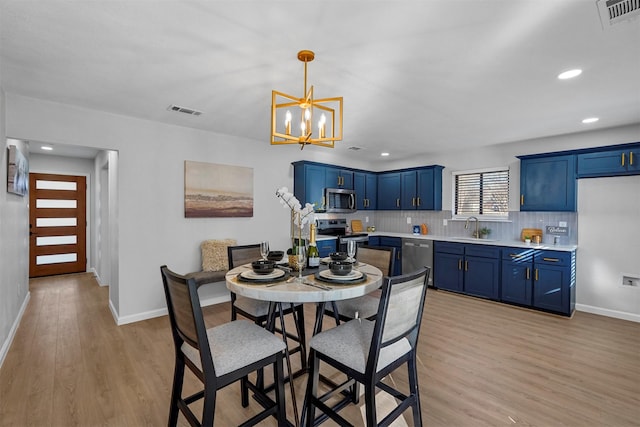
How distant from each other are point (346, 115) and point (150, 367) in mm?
3208

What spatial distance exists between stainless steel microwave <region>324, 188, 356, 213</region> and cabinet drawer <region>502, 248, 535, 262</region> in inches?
104

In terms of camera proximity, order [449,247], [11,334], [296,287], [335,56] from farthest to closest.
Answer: [449,247] < [11,334] < [335,56] < [296,287]

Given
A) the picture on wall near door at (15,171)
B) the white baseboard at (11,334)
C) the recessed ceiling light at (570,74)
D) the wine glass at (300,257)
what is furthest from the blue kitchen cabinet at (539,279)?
the picture on wall near door at (15,171)

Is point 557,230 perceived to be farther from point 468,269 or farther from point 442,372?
point 442,372

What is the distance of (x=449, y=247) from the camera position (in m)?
4.88

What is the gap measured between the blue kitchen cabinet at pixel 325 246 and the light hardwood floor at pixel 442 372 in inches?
50.3

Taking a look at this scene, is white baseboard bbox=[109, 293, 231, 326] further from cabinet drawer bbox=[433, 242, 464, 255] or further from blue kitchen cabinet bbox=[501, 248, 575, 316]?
blue kitchen cabinet bbox=[501, 248, 575, 316]

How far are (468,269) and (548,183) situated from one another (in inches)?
65.8

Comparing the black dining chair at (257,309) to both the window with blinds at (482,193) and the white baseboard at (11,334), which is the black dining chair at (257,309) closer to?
the white baseboard at (11,334)

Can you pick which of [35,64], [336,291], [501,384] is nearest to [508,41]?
[336,291]

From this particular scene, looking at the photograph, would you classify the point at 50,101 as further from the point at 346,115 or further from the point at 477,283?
the point at 477,283

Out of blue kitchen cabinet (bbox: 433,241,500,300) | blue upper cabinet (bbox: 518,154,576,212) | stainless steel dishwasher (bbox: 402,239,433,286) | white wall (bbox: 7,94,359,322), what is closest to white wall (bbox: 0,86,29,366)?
white wall (bbox: 7,94,359,322)

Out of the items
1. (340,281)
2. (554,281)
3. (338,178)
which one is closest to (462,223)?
(554,281)

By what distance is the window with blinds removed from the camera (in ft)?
16.0
